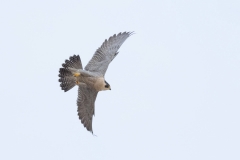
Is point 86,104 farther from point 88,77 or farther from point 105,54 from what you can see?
point 105,54

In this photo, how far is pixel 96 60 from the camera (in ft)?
68.3

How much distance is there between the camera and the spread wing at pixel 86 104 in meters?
20.3

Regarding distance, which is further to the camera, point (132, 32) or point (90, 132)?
point (132, 32)

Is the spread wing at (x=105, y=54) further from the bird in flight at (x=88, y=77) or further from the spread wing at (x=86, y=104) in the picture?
the spread wing at (x=86, y=104)

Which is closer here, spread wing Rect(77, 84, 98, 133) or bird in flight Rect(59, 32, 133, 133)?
bird in flight Rect(59, 32, 133, 133)

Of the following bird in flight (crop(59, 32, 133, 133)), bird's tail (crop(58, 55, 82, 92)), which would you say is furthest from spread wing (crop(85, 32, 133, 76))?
bird's tail (crop(58, 55, 82, 92))

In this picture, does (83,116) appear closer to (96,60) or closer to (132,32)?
(96,60)

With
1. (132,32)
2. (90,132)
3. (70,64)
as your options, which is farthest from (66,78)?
(132,32)

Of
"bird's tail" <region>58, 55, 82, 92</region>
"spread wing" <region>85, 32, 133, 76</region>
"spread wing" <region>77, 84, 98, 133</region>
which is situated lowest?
"spread wing" <region>77, 84, 98, 133</region>

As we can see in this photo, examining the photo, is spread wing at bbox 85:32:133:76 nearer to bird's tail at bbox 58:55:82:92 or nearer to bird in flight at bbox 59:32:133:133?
bird in flight at bbox 59:32:133:133

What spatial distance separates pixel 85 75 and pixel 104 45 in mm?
2531

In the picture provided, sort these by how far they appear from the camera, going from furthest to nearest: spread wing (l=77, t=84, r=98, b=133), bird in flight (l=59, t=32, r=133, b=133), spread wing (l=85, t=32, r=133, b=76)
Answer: spread wing (l=85, t=32, r=133, b=76) → spread wing (l=77, t=84, r=98, b=133) → bird in flight (l=59, t=32, r=133, b=133)

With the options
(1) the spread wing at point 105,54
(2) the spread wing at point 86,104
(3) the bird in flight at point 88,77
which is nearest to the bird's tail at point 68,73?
(3) the bird in flight at point 88,77

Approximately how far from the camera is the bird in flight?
771 inches
